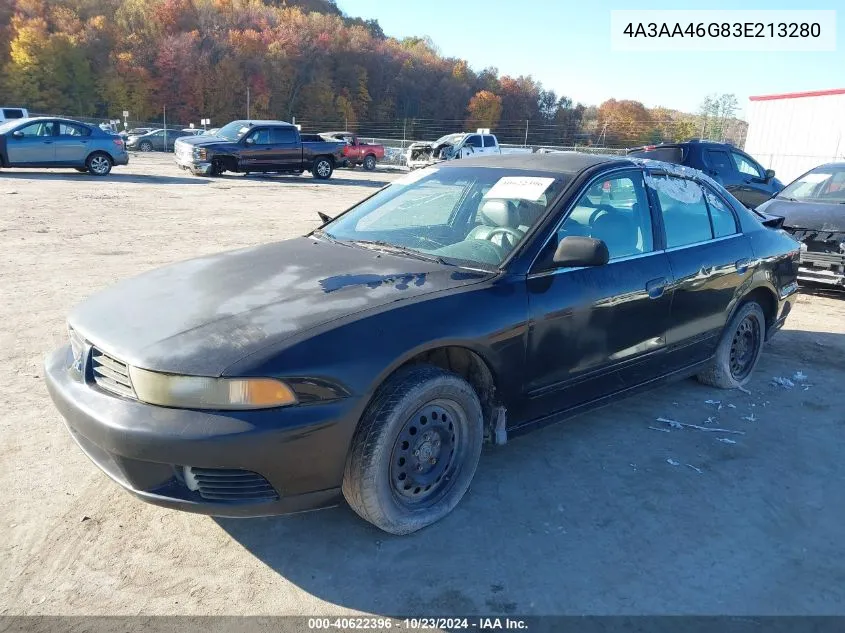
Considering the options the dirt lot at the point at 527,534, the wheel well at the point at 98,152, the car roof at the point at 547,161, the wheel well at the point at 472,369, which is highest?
the wheel well at the point at 98,152

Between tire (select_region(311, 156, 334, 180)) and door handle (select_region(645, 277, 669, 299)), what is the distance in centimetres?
2048

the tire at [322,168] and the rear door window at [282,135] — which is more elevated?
the rear door window at [282,135]

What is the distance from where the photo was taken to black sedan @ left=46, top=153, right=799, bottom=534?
7.70 feet

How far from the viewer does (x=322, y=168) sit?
23.2 metres

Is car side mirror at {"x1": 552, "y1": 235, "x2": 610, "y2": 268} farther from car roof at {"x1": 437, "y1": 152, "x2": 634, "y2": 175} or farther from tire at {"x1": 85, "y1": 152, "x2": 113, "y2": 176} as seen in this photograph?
tire at {"x1": 85, "y1": 152, "x2": 113, "y2": 176}

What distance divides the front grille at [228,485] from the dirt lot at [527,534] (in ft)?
1.24

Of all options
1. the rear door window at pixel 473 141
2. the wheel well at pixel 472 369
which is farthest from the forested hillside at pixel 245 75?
the wheel well at pixel 472 369

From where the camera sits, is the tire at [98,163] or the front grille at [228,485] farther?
the tire at [98,163]

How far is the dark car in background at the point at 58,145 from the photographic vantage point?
16953mm

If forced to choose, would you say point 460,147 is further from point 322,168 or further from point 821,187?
point 821,187

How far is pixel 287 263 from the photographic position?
3311mm

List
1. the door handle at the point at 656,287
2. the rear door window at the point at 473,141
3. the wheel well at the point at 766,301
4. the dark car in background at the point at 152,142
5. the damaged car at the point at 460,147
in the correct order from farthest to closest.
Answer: the dark car in background at the point at 152,142 < the rear door window at the point at 473,141 < the damaged car at the point at 460,147 < the wheel well at the point at 766,301 < the door handle at the point at 656,287

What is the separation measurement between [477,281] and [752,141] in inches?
1138

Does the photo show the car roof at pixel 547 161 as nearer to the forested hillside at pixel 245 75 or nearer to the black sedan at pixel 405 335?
the black sedan at pixel 405 335
